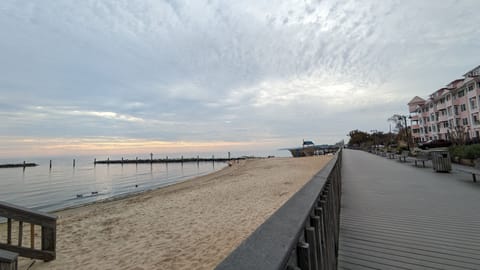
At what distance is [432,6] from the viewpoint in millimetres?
7988

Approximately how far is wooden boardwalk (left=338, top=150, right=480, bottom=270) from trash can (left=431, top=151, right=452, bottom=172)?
374 centimetres

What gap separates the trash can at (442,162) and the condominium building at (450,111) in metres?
13.4

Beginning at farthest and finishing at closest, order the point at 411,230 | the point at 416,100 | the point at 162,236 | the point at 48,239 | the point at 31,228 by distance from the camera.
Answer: the point at 416,100 → the point at 162,236 → the point at 48,239 → the point at 31,228 → the point at 411,230

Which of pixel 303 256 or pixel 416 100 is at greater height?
pixel 416 100

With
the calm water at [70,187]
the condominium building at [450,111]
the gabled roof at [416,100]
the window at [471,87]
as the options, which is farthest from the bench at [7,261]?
the gabled roof at [416,100]

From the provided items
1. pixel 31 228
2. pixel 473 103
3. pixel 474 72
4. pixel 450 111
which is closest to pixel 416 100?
pixel 450 111

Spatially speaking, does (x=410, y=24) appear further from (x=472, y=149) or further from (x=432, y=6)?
(x=472, y=149)

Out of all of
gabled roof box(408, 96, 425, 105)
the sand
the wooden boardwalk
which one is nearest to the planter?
the wooden boardwalk

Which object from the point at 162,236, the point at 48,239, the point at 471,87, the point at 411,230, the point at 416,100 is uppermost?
the point at 416,100

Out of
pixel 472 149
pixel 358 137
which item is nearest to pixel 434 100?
pixel 358 137

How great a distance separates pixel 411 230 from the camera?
128 inches

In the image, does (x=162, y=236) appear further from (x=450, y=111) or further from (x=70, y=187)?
(x=450, y=111)

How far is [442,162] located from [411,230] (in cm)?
799

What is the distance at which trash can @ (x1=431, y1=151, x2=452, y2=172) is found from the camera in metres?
8.91
